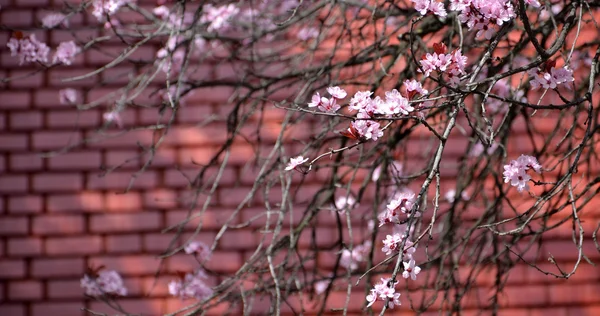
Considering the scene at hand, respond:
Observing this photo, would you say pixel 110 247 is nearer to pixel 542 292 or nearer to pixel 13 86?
pixel 13 86

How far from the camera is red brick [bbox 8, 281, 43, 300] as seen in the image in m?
3.30

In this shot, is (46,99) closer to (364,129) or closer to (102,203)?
(102,203)

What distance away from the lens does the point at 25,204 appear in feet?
11.0

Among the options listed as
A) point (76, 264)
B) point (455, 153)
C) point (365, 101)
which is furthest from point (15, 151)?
point (365, 101)

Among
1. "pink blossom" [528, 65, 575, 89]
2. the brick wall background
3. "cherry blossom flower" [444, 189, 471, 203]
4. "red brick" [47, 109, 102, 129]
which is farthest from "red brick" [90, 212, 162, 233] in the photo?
"pink blossom" [528, 65, 575, 89]

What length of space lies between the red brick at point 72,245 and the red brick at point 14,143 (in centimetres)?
40

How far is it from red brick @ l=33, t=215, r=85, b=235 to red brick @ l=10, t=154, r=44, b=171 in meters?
0.20

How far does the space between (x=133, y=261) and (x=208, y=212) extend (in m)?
0.37

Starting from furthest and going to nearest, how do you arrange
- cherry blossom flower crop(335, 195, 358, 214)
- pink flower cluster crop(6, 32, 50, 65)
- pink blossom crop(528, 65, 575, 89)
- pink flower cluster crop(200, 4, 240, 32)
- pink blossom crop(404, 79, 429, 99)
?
pink flower cluster crop(200, 4, 240, 32) < pink flower cluster crop(6, 32, 50, 65) < cherry blossom flower crop(335, 195, 358, 214) < pink blossom crop(528, 65, 575, 89) < pink blossom crop(404, 79, 429, 99)

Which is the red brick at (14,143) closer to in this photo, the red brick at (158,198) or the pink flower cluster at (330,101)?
the red brick at (158,198)

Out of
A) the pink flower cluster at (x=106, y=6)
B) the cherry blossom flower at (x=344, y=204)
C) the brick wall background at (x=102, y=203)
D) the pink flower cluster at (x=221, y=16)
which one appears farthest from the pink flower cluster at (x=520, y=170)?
the brick wall background at (x=102, y=203)

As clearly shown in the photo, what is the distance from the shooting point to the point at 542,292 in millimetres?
3283

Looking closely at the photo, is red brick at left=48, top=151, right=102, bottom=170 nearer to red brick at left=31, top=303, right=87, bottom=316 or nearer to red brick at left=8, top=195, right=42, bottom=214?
red brick at left=8, top=195, right=42, bottom=214

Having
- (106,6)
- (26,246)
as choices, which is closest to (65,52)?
(106,6)
